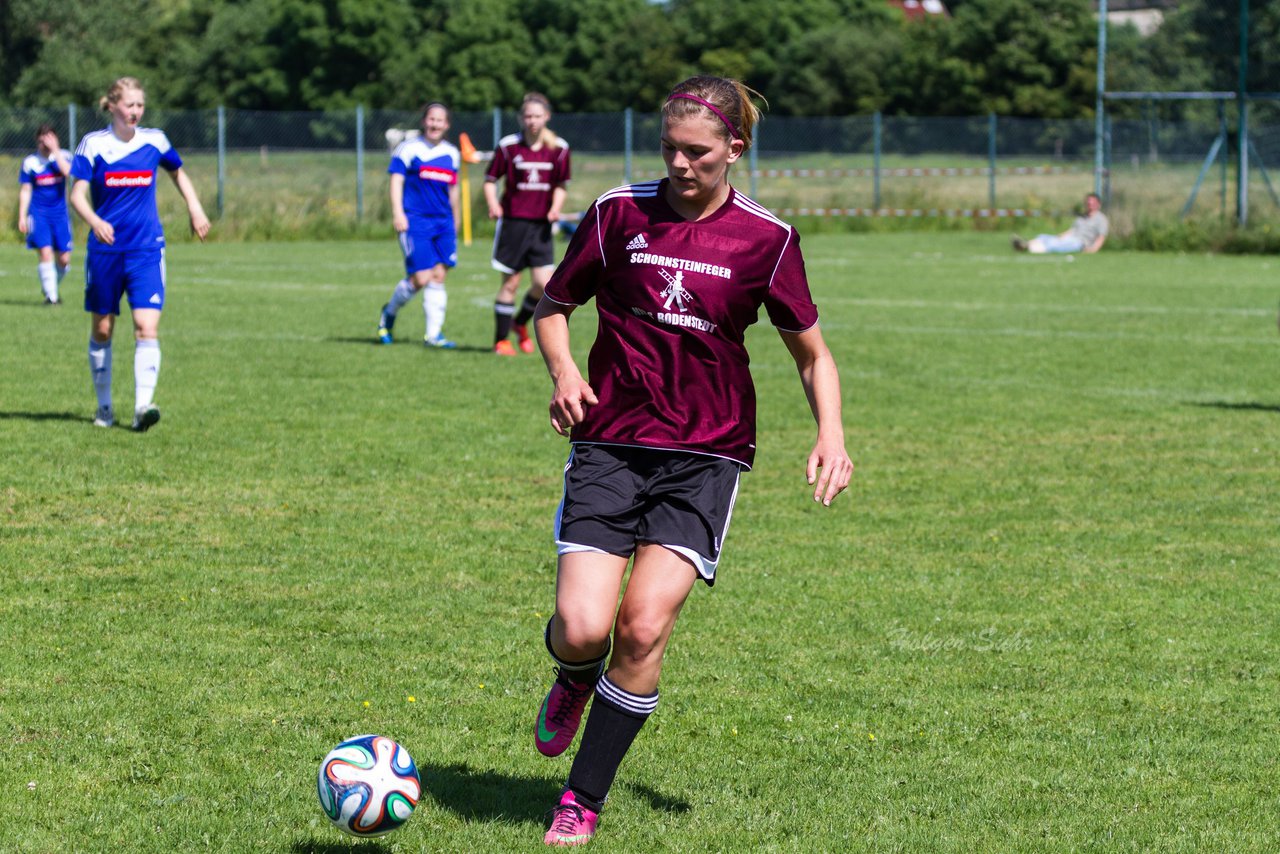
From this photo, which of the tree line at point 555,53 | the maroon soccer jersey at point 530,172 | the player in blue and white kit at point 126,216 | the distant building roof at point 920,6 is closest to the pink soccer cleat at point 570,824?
the player in blue and white kit at point 126,216

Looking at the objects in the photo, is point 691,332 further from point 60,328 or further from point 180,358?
point 60,328

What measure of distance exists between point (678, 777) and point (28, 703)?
81.2 inches

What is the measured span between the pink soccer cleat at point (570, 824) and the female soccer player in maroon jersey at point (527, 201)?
35.0ft

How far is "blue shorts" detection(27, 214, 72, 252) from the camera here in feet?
64.2

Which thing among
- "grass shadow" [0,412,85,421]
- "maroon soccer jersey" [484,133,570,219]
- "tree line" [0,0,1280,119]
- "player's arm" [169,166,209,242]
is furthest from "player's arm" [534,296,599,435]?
"tree line" [0,0,1280,119]

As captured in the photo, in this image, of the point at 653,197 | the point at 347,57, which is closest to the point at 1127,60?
the point at 653,197

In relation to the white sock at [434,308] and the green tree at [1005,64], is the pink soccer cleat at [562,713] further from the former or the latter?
the green tree at [1005,64]

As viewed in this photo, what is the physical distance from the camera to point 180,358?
1432 cm

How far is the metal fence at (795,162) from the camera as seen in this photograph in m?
36.0

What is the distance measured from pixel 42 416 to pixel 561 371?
25.2ft

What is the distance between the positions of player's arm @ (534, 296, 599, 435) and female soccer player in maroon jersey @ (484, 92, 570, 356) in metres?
10.1

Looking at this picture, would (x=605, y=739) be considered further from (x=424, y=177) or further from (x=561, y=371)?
(x=424, y=177)

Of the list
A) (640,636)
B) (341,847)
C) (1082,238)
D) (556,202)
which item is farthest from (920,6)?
(341,847)

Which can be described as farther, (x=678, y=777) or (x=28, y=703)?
(x=28, y=703)
